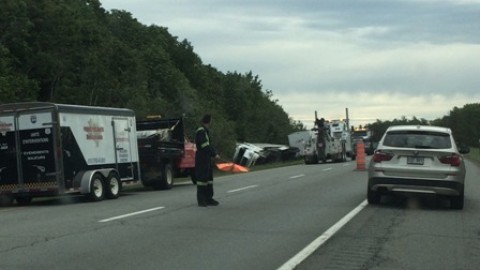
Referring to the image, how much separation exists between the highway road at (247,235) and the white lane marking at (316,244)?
0.01m

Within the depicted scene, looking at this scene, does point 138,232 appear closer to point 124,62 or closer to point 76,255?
point 76,255

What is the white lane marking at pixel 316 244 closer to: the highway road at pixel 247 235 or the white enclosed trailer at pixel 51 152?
the highway road at pixel 247 235

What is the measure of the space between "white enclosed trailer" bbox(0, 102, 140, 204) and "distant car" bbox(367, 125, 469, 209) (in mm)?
7494

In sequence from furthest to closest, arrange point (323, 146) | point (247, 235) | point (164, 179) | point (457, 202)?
point (323, 146), point (164, 179), point (457, 202), point (247, 235)

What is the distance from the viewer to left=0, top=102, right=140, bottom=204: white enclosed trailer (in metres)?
16.2

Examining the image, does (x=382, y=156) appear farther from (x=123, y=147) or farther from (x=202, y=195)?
(x=123, y=147)

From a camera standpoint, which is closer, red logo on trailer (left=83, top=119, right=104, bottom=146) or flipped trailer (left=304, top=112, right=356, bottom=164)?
red logo on trailer (left=83, top=119, right=104, bottom=146)

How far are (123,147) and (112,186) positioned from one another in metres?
1.45

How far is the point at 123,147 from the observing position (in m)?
18.9

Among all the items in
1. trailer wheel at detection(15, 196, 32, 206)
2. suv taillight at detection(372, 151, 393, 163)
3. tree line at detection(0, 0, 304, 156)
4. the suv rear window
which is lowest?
trailer wheel at detection(15, 196, 32, 206)

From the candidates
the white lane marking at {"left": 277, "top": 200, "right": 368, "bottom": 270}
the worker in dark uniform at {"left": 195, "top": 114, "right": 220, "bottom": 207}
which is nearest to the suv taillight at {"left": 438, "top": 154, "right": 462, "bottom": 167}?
the white lane marking at {"left": 277, "top": 200, "right": 368, "bottom": 270}

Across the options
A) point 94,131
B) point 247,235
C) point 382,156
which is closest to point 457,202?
point 382,156

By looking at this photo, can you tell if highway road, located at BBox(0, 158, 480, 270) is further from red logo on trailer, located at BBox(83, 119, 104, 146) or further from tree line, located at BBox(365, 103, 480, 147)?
tree line, located at BBox(365, 103, 480, 147)

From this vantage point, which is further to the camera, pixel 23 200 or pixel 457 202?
pixel 23 200
